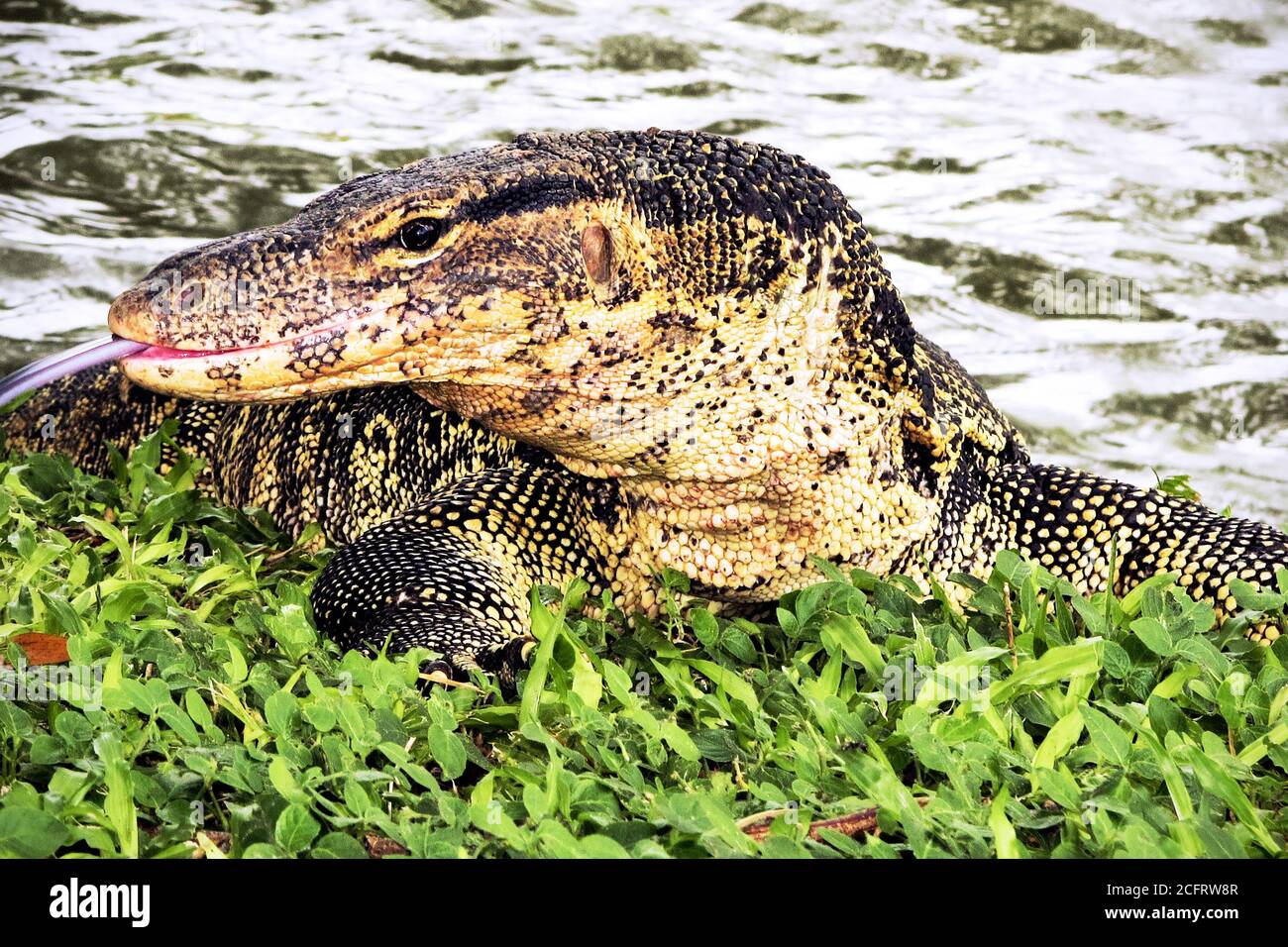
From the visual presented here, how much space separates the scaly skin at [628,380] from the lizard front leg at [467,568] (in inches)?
0.4

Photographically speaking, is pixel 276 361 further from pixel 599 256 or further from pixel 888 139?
pixel 888 139

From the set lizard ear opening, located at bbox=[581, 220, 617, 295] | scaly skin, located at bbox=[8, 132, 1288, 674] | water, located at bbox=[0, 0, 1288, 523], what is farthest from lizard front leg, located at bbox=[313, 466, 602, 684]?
water, located at bbox=[0, 0, 1288, 523]

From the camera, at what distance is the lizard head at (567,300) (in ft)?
13.3

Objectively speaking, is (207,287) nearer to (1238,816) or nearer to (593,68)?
(1238,816)

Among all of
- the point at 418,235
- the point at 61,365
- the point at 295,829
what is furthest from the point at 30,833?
the point at 61,365

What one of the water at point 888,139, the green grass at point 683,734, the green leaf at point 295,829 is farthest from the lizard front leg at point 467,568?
the water at point 888,139

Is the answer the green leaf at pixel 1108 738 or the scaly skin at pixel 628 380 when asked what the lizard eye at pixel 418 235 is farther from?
the green leaf at pixel 1108 738

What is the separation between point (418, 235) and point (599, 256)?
20.7 inches

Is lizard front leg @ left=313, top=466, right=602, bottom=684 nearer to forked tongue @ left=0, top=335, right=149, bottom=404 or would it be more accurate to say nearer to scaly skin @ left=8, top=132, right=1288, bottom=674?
scaly skin @ left=8, top=132, right=1288, bottom=674

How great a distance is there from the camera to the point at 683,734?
11.5 feet

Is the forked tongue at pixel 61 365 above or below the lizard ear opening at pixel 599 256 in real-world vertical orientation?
below

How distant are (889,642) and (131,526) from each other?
3.06 m

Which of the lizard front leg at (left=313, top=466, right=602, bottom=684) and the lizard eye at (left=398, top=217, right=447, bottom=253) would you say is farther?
the lizard front leg at (left=313, top=466, right=602, bottom=684)

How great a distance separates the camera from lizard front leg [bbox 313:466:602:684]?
438 centimetres
